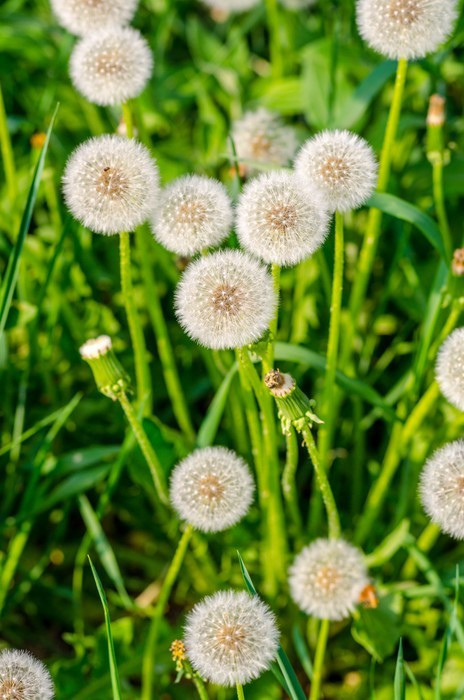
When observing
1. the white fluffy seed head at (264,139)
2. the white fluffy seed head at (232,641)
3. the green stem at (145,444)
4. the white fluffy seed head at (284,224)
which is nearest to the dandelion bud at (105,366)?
the green stem at (145,444)

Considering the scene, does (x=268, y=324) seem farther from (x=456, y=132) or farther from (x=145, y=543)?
(x=456, y=132)

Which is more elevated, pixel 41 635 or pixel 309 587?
pixel 309 587

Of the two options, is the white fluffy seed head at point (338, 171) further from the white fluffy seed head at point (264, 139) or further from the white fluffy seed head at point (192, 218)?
the white fluffy seed head at point (264, 139)

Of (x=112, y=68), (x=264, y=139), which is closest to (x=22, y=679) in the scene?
(x=112, y=68)

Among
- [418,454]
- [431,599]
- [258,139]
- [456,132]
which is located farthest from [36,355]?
[456,132]

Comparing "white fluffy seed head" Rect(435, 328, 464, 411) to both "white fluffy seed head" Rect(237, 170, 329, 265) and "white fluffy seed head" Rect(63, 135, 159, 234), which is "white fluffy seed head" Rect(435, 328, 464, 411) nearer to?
"white fluffy seed head" Rect(237, 170, 329, 265)

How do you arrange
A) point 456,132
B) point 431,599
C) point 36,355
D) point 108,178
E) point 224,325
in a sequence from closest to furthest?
point 224,325
point 108,178
point 431,599
point 36,355
point 456,132

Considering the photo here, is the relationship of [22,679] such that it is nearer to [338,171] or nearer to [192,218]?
[192,218]
